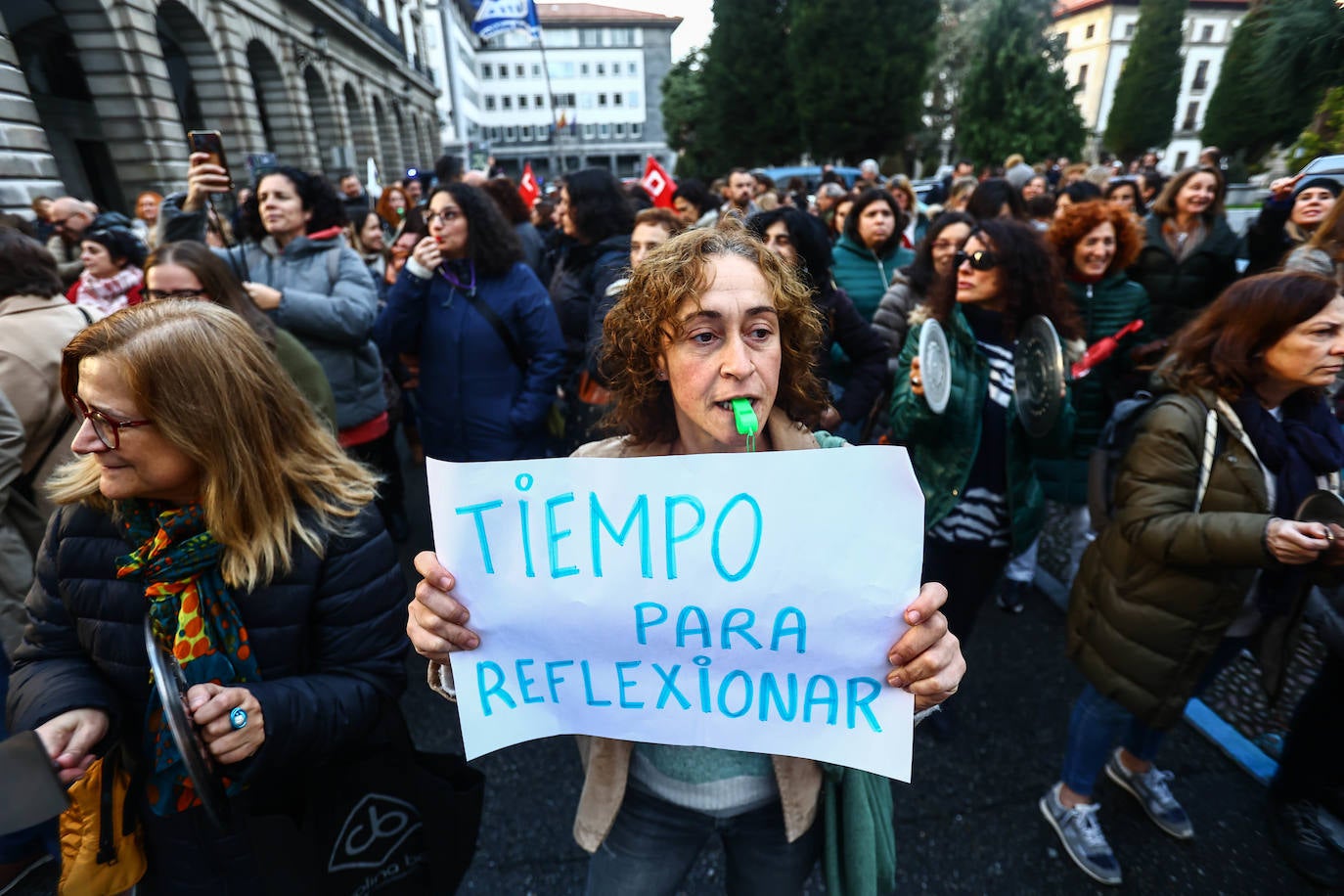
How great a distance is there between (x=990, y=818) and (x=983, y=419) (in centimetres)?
141

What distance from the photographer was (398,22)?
1197 inches

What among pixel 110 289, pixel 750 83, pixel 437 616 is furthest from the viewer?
pixel 750 83

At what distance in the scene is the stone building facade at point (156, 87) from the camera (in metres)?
8.30

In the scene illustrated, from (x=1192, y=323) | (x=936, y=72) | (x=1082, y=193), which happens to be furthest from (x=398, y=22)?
(x=1192, y=323)

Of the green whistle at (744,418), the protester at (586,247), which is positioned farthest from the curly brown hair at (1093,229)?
the green whistle at (744,418)

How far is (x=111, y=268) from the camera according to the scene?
146 inches

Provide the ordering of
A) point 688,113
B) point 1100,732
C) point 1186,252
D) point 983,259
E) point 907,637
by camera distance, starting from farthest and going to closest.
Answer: point 688,113, point 1186,252, point 983,259, point 1100,732, point 907,637

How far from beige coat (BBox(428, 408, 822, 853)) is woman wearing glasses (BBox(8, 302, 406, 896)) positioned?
0.31 metres

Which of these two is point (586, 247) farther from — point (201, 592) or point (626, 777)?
point (626, 777)

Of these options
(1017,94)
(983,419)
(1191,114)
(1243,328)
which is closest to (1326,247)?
(1243,328)

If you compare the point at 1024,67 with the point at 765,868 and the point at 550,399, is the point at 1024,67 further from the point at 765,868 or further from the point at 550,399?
the point at 765,868

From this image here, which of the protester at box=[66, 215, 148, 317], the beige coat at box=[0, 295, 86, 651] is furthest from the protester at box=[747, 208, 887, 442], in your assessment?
the protester at box=[66, 215, 148, 317]

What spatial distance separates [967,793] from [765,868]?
4.60ft

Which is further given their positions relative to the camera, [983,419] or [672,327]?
[983,419]
